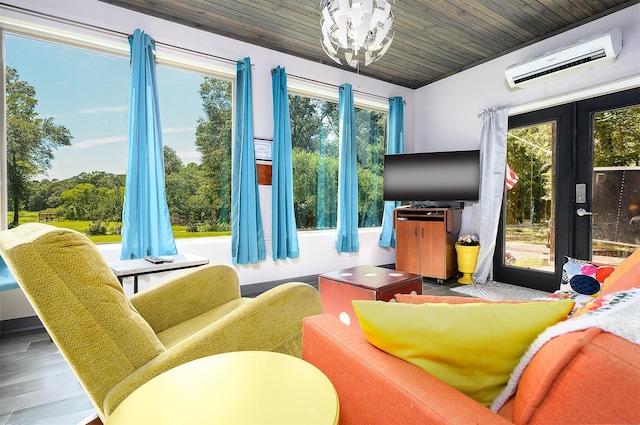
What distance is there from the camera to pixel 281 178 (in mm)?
3502

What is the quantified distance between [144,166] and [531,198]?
3.98m

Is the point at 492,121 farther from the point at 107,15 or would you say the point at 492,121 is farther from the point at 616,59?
the point at 107,15

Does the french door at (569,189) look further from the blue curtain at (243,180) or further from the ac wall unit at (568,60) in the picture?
the blue curtain at (243,180)

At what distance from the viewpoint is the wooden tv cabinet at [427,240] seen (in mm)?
3830

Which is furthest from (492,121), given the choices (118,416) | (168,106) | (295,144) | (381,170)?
(118,416)

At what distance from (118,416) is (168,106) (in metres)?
3.08

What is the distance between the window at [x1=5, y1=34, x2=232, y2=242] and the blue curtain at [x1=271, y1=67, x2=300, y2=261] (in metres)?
0.57

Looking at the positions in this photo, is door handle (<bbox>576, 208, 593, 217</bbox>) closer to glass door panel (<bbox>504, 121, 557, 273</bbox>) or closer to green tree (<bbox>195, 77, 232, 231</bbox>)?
glass door panel (<bbox>504, 121, 557, 273</bbox>)

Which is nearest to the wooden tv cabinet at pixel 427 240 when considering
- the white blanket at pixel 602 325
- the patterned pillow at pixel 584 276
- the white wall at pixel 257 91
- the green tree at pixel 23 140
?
the white wall at pixel 257 91

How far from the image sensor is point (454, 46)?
11.7 feet

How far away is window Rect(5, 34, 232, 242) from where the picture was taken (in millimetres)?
2582

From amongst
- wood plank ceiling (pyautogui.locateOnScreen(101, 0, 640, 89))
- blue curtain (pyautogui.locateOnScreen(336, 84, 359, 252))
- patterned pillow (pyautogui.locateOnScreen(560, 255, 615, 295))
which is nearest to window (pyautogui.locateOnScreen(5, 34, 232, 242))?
wood plank ceiling (pyautogui.locateOnScreen(101, 0, 640, 89))

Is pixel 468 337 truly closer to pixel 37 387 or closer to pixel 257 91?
pixel 37 387

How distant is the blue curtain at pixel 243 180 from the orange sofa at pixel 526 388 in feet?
8.30
